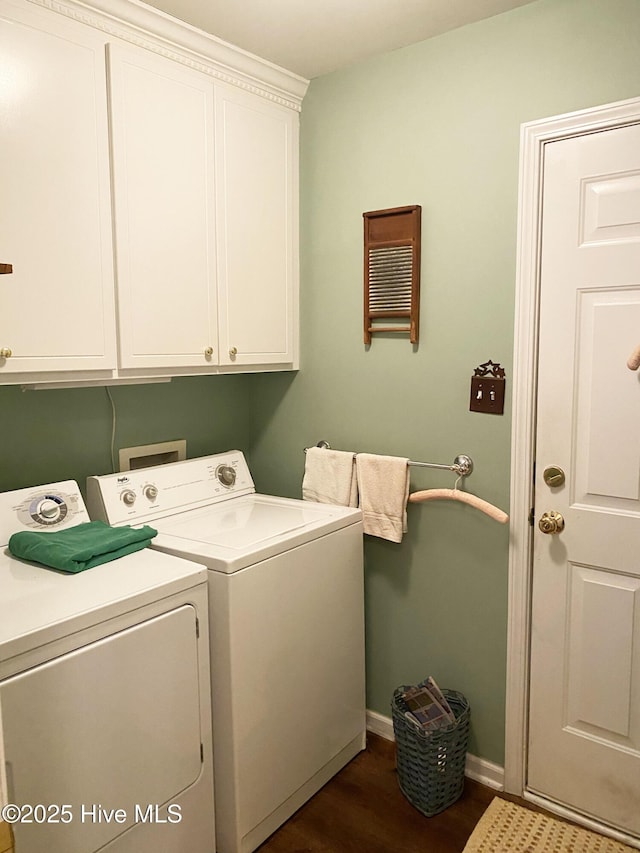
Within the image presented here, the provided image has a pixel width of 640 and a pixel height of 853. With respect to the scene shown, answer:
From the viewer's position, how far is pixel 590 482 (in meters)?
2.06

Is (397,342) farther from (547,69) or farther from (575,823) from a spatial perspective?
(575,823)

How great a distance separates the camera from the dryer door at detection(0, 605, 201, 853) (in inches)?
57.8

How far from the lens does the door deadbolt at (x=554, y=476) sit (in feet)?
6.91

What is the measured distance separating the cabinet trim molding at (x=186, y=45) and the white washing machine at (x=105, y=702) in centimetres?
143

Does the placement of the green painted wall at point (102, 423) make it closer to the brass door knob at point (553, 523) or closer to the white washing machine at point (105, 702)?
the white washing machine at point (105, 702)

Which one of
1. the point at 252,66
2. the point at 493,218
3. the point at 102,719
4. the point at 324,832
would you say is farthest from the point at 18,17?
the point at 324,832

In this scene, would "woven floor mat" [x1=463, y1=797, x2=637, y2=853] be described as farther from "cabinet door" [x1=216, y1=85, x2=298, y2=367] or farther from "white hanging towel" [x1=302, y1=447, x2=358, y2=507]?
"cabinet door" [x1=216, y1=85, x2=298, y2=367]

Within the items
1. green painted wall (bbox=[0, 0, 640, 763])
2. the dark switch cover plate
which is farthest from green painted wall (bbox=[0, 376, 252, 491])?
the dark switch cover plate

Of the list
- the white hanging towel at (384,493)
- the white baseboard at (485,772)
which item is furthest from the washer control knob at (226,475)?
the white baseboard at (485,772)

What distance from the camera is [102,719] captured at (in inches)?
63.5

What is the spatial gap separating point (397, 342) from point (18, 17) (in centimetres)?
149

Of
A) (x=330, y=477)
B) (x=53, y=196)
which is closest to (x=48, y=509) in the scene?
(x=53, y=196)

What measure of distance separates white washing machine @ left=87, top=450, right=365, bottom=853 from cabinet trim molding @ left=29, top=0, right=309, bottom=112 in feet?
4.51

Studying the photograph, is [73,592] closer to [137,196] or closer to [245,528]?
[245,528]
